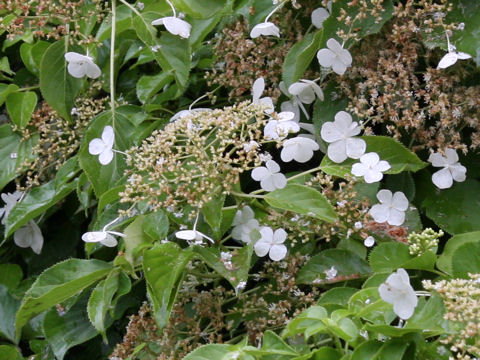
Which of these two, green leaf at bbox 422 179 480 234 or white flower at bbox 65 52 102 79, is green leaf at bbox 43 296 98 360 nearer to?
white flower at bbox 65 52 102 79

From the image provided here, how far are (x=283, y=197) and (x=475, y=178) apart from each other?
1.35ft

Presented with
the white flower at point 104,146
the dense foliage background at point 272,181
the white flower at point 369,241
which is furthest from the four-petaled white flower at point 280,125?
the white flower at point 104,146

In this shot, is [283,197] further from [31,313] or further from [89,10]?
[89,10]

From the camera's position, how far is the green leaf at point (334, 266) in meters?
1.31

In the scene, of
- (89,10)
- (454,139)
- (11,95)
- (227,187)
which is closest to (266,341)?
(227,187)

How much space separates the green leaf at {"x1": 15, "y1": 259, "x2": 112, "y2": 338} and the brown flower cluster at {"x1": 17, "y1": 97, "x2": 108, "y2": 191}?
0.98 ft

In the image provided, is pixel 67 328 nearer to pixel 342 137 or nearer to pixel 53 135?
pixel 53 135

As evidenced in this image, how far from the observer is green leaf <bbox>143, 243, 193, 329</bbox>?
3.94 feet

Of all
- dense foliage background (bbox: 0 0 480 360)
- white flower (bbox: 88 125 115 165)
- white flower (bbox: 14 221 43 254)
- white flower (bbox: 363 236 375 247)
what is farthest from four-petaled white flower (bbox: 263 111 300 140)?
white flower (bbox: 14 221 43 254)

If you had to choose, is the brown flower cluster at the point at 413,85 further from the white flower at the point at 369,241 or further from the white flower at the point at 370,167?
the white flower at the point at 369,241

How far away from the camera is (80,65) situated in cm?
151

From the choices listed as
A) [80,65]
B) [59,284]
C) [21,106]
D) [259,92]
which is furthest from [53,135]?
[259,92]

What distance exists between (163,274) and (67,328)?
44 centimetres

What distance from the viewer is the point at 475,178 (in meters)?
1.45
